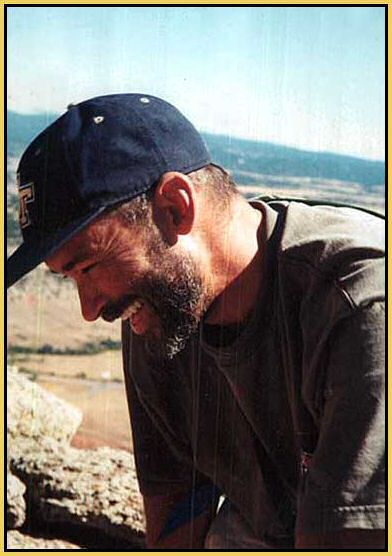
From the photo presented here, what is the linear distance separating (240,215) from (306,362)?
315 millimetres

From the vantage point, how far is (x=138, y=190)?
6.10 ft

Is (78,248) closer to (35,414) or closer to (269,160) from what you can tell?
(35,414)

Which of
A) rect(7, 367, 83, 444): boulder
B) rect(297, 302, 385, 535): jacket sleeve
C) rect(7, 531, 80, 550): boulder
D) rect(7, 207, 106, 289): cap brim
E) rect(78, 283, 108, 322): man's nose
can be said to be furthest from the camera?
rect(7, 367, 83, 444): boulder

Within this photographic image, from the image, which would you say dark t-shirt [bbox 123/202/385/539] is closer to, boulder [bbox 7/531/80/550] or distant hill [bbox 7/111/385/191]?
boulder [bbox 7/531/80/550]

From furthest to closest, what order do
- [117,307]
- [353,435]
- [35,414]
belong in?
[35,414]
[117,307]
[353,435]

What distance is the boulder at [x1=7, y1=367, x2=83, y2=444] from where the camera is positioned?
3.61 metres

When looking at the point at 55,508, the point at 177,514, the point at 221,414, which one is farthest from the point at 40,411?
the point at 221,414

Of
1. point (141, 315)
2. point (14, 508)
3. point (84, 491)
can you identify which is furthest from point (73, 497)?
point (141, 315)

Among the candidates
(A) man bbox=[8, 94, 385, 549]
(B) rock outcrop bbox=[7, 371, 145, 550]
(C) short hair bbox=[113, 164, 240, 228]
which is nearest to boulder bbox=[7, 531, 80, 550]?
(B) rock outcrop bbox=[7, 371, 145, 550]

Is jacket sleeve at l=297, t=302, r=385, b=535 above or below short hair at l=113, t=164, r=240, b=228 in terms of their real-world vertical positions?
below

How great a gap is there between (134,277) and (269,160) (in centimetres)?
299

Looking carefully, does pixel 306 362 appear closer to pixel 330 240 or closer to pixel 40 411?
pixel 330 240

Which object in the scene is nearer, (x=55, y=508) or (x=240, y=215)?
(x=240, y=215)

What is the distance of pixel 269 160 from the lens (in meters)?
4.82
